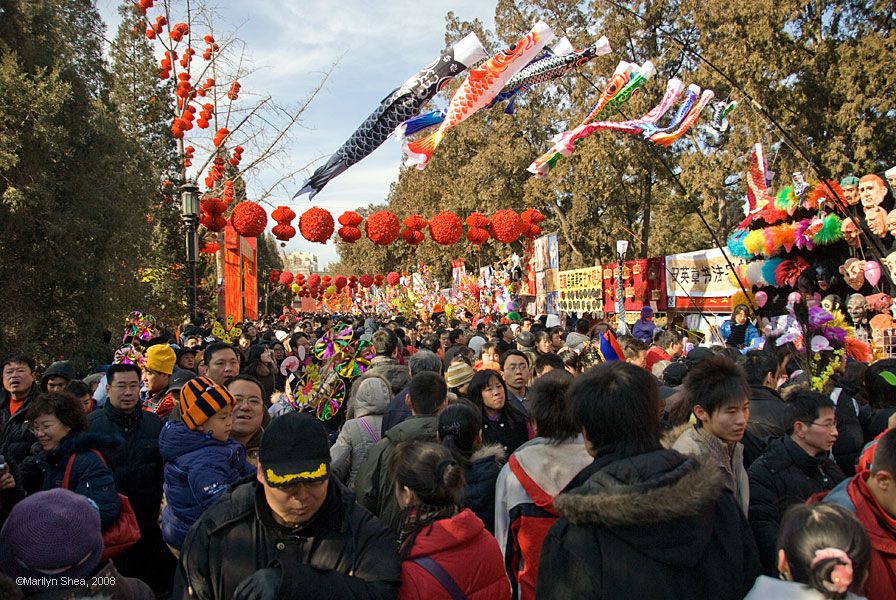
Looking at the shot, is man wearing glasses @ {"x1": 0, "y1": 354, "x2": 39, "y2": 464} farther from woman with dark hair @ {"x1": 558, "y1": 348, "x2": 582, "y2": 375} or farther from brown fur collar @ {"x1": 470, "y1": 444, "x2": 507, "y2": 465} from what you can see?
woman with dark hair @ {"x1": 558, "y1": 348, "x2": 582, "y2": 375}

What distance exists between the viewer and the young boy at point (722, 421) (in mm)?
2906

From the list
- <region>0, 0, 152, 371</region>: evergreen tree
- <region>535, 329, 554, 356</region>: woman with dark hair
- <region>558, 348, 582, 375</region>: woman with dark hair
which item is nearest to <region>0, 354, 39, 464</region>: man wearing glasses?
<region>558, 348, 582, 375</region>: woman with dark hair

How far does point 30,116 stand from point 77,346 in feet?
12.3

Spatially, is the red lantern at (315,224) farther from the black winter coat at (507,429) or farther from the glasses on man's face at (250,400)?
the glasses on man's face at (250,400)

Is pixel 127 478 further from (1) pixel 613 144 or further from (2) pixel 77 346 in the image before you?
(1) pixel 613 144

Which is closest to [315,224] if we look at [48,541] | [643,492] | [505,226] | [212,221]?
[212,221]

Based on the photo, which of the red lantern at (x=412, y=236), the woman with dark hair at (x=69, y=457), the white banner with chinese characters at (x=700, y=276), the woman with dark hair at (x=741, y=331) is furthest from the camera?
the white banner with chinese characters at (x=700, y=276)

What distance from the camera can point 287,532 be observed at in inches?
80.0

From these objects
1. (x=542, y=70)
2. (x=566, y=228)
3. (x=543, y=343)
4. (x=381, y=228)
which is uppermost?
(x=542, y=70)

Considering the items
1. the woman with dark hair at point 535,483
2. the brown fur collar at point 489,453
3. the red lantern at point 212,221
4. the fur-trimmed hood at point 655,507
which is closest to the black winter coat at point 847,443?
the woman with dark hair at point 535,483

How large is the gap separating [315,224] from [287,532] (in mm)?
9477

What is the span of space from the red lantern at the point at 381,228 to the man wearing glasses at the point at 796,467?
931 centimetres

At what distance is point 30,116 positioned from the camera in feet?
32.2

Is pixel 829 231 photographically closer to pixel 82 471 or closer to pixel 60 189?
pixel 82 471
